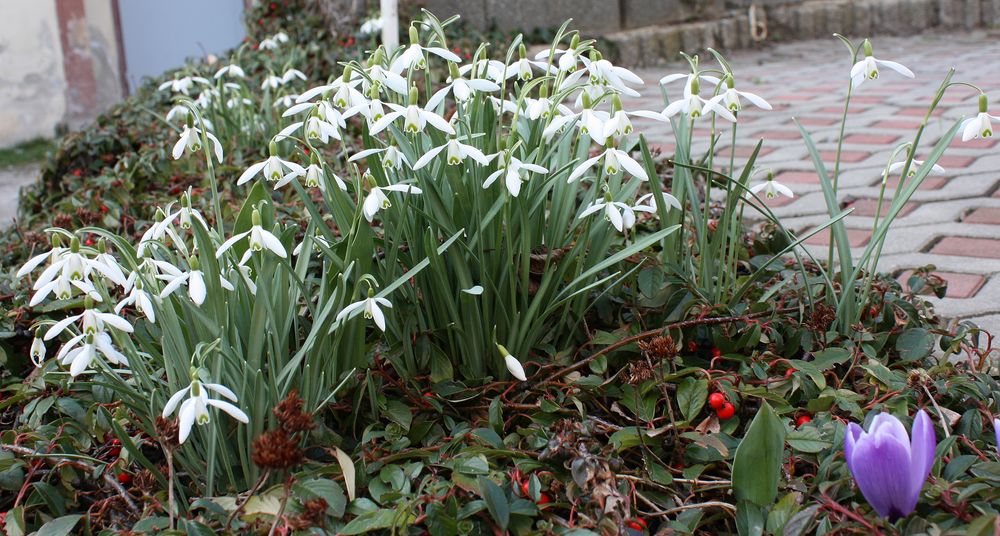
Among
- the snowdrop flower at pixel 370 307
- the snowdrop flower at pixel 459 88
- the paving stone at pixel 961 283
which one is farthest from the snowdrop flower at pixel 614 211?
the paving stone at pixel 961 283

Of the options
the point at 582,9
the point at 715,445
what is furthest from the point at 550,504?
the point at 582,9

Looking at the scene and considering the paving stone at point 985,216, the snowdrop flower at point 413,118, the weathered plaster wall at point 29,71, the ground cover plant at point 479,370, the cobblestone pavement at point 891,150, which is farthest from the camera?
the weathered plaster wall at point 29,71

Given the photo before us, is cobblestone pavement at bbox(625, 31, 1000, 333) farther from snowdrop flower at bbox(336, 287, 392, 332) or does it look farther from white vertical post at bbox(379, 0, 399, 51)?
snowdrop flower at bbox(336, 287, 392, 332)

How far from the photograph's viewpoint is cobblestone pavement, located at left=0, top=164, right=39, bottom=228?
5.07 meters

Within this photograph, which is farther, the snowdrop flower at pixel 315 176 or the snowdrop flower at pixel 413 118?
the snowdrop flower at pixel 315 176

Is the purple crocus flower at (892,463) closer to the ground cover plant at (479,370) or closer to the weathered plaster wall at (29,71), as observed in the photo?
the ground cover plant at (479,370)

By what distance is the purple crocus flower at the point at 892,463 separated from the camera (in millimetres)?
1203

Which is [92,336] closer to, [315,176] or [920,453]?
[315,176]

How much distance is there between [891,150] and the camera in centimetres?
391

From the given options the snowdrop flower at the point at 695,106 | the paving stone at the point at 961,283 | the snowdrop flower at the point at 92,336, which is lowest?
the paving stone at the point at 961,283

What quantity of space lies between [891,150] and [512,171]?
112 inches

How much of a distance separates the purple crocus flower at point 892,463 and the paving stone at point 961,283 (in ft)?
4.16

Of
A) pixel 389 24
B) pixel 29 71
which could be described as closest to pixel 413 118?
pixel 389 24

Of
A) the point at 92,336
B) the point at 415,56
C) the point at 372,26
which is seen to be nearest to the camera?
the point at 92,336
